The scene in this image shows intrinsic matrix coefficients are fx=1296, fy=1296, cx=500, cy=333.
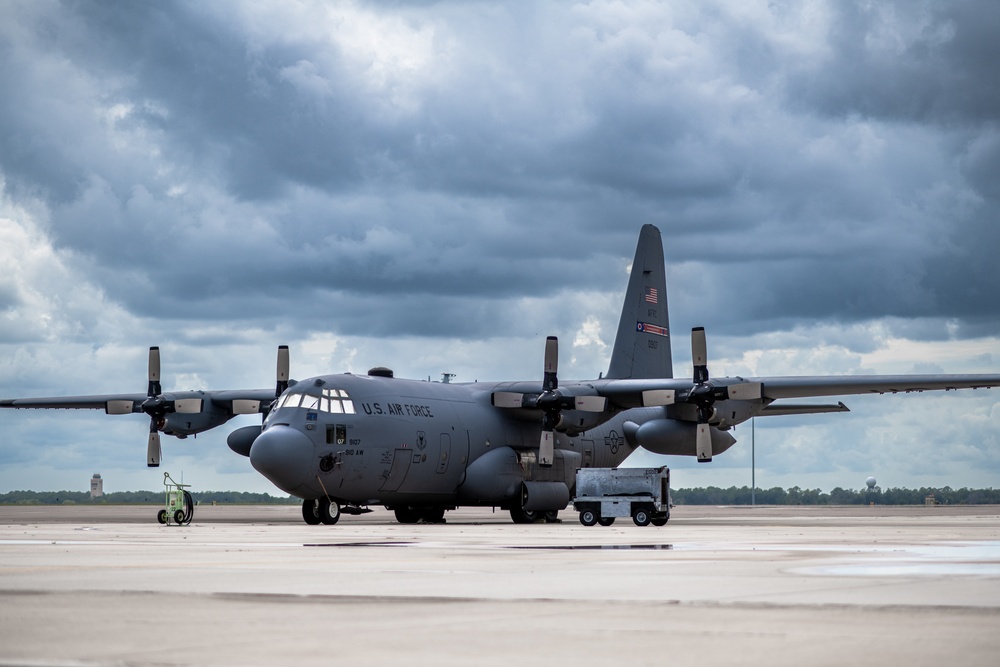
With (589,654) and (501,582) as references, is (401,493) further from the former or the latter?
(589,654)

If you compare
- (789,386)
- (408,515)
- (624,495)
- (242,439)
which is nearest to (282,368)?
(242,439)

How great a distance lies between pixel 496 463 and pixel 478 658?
123 feet

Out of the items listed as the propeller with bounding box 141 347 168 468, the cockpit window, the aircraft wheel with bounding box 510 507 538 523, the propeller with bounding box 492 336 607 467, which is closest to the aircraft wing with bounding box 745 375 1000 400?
the propeller with bounding box 492 336 607 467

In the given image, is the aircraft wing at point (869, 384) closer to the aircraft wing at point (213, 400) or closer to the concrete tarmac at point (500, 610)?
the aircraft wing at point (213, 400)

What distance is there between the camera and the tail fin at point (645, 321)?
52969mm

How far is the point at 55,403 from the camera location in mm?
54000

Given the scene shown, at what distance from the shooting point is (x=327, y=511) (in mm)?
39188

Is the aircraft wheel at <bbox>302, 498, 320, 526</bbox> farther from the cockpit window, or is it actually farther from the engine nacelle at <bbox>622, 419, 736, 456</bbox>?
the engine nacelle at <bbox>622, 419, 736, 456</bbox>

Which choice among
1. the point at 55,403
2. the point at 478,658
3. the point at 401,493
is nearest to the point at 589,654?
the point at 478,658

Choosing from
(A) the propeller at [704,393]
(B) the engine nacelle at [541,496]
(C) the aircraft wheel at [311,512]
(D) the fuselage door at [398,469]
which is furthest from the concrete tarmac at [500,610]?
(B) the engine nacelle at [541,496]

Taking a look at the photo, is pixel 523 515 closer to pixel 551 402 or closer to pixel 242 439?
pixel 551 402

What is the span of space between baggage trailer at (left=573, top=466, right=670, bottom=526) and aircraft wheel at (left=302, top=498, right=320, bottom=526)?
7.84 meters

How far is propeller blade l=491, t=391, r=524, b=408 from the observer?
150 feet

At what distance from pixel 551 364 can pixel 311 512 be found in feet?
33.4
